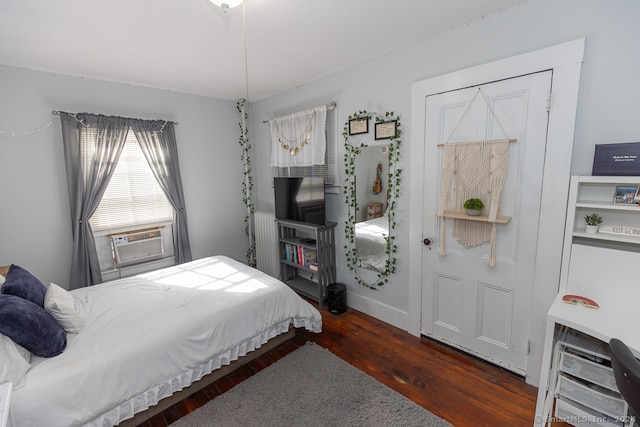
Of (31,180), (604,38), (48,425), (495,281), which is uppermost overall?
(604,38)

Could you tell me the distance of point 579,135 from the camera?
178cm

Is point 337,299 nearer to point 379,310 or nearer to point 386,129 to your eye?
point 379,310

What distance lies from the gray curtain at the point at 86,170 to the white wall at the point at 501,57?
2.34 metres

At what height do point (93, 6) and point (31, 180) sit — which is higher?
point (93, 6)

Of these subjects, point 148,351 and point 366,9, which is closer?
point 148,351

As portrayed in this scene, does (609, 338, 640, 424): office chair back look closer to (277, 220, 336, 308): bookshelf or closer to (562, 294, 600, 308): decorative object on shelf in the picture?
(562, 294, 600, 308): decorative object on shelf

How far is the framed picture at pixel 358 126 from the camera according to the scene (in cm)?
285

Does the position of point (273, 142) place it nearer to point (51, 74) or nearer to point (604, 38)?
point (51, 74)

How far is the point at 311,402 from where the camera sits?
1.98m

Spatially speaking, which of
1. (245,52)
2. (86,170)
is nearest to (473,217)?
(245,52)

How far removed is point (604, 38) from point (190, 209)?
418 cm

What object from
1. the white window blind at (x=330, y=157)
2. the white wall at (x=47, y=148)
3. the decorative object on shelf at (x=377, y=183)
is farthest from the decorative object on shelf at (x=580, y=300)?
the white wall at (x=47, y=148)

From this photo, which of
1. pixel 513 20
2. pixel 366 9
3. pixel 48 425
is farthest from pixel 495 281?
pixel 48 425

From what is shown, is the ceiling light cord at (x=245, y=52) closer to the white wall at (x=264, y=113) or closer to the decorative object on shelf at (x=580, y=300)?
the white wall at (x=264, y=113)
